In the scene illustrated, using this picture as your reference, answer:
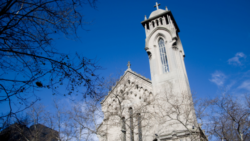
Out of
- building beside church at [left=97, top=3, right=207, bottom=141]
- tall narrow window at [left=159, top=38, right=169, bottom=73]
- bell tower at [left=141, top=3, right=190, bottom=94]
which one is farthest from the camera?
tall narrow window at [left=159, top=38, right=169, bottom=73]

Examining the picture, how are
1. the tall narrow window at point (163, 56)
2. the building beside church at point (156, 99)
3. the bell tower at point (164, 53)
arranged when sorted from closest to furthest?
the building beside church at point (156, 99) → the bell tower at point (164, 53) → the tall narrow window at point (163, 56)

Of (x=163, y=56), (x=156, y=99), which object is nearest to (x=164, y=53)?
(x=163, y=56)

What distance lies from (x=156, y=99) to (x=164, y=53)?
5.57 metres

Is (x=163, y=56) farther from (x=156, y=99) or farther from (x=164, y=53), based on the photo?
(x=156, y=99)

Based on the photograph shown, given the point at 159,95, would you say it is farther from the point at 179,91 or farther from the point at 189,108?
the point at 189,108

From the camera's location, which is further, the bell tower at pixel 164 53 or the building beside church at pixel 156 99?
the bell tower at pixel 164 53

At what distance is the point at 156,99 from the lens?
1725 centimetres

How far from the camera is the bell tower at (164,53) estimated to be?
17.9m

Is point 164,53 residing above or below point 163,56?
above

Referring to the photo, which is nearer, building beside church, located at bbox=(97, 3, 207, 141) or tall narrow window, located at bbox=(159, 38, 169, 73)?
building beside church, located at bbox=(97, 3, 207, 141)

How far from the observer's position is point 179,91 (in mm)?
16719

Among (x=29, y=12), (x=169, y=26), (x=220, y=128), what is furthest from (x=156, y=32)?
(x=29, y=12)

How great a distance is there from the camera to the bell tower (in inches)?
704

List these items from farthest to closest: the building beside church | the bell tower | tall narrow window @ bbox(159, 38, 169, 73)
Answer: tall narrow window @ bbox(159, 38, 169, 73)
the bell tower
the building beside church
